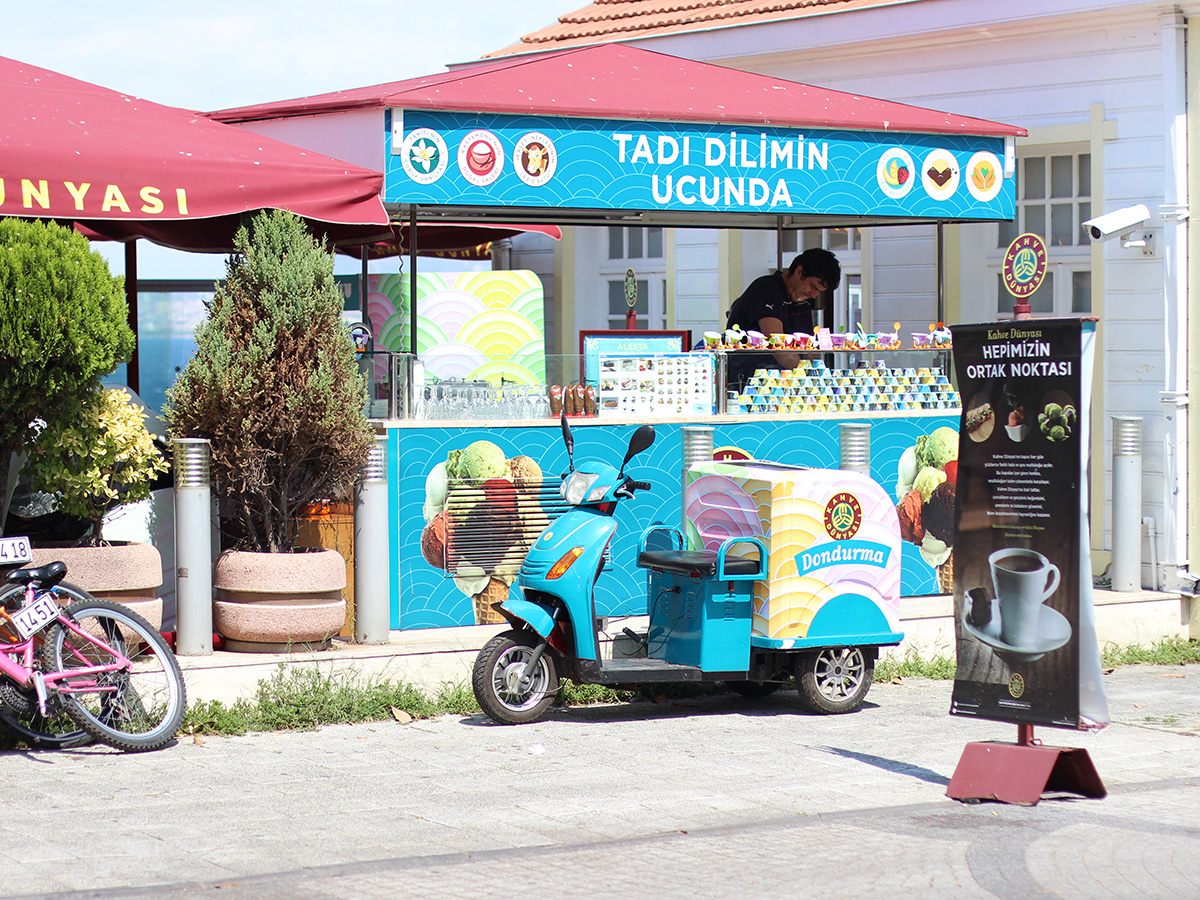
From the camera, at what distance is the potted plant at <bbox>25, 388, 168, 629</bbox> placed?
8000 mm

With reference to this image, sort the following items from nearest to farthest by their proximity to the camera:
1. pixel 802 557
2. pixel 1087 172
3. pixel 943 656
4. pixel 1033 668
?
1. pixel 1033 668
2. pixel 802 557
3. pixel 943 656
4. pixel 1087 172

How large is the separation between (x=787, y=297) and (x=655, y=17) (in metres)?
4.84

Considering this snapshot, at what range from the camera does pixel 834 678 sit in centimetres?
834

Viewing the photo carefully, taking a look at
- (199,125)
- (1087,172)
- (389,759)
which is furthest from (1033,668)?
(1087,172)

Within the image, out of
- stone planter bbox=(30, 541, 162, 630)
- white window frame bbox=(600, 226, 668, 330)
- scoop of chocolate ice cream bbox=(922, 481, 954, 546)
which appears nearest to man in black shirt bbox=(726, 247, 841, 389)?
scoop of chocolate ice cream bbox=(922, 481, 954, 546)

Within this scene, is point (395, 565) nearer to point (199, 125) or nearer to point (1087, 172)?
point (199, 125)

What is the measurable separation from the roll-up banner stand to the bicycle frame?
3735 mm

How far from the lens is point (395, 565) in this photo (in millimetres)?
9391

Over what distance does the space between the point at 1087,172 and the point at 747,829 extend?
8.36 meters

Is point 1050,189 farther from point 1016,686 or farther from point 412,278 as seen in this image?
point 1016,686

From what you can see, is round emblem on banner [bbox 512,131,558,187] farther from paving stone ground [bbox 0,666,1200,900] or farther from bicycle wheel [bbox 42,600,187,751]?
bicycle wheel [bbox 42,600,187,751]

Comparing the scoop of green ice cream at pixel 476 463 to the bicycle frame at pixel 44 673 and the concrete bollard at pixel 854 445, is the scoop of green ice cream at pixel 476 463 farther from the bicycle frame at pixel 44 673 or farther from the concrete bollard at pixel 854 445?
the bicycle frame at pixel 44 673

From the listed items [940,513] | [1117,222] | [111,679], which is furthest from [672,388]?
[111,679]

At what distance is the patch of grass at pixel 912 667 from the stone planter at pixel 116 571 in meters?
4.19
